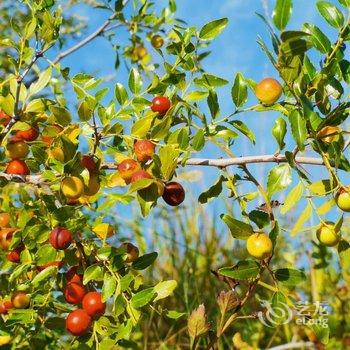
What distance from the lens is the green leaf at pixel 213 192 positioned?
61.9 inches

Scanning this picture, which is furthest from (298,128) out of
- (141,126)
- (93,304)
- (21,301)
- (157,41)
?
(157,41)

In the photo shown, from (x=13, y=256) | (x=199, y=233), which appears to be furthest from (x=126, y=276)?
(x=199, y=233)

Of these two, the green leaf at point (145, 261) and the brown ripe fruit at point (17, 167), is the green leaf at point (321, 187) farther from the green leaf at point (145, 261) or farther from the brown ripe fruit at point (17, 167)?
the brown ripe fruit at point (17, 167)

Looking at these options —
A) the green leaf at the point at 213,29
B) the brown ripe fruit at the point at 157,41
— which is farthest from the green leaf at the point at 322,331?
the brown ripe fruit at the point at 157,41

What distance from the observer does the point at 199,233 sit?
202 inches

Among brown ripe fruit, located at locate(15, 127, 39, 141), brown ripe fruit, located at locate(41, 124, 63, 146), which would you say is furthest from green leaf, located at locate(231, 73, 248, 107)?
brown ripe fruit, located at locate(15, 127, 39, 141)

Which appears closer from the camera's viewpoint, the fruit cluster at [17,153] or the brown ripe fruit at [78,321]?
the brown ripe fruit at [78,321]

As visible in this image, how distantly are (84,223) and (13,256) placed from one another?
0.35m

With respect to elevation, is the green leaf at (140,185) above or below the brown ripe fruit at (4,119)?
above

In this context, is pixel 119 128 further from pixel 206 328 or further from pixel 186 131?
pixel 206 328

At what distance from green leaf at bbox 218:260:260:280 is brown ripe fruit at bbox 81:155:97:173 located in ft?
1.25

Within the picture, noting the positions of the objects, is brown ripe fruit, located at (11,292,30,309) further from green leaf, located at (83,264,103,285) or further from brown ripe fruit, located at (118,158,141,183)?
brown ripe fruit, located at (118,158,141,183)

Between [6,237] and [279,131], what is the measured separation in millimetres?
791

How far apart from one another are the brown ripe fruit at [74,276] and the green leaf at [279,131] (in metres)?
0.58
